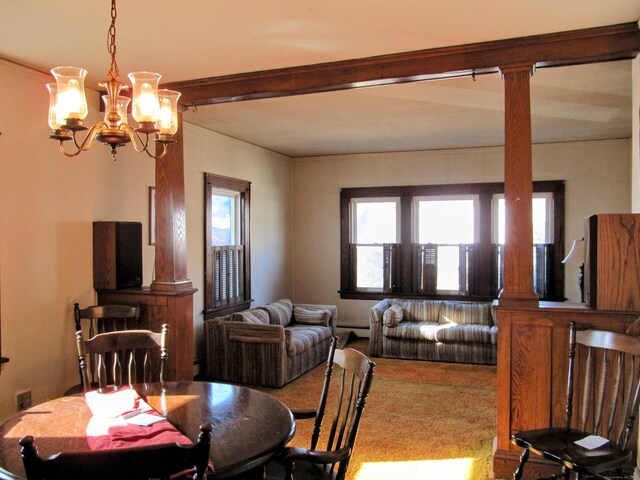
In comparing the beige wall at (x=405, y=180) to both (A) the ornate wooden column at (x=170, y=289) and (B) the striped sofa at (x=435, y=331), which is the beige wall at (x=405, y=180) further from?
(A) the ornate wooden column at (x=170, y=289)

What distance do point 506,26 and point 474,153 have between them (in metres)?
4.26

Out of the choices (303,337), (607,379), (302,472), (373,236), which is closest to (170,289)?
(303,337)

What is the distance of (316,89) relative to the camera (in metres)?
3.73

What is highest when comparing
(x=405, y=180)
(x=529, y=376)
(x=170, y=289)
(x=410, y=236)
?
(x=405, y=180)

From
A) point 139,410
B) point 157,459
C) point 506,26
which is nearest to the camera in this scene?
point 157,459

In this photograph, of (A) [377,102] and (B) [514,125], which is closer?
(B) [514,125]

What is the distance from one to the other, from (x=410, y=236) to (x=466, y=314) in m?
1.38

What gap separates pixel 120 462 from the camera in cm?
133

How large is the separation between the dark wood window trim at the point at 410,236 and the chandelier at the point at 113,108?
5313 millimetres

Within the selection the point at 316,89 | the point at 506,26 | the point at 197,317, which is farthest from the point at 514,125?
the point at 197,317

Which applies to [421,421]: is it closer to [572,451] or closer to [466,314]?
[572,451]

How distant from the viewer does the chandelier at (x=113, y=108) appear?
212cm

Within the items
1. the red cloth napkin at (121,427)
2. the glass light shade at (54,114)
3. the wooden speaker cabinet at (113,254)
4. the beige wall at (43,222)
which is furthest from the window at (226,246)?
the glass light shade at (54,114)

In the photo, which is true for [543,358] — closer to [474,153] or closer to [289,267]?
[474,153]
